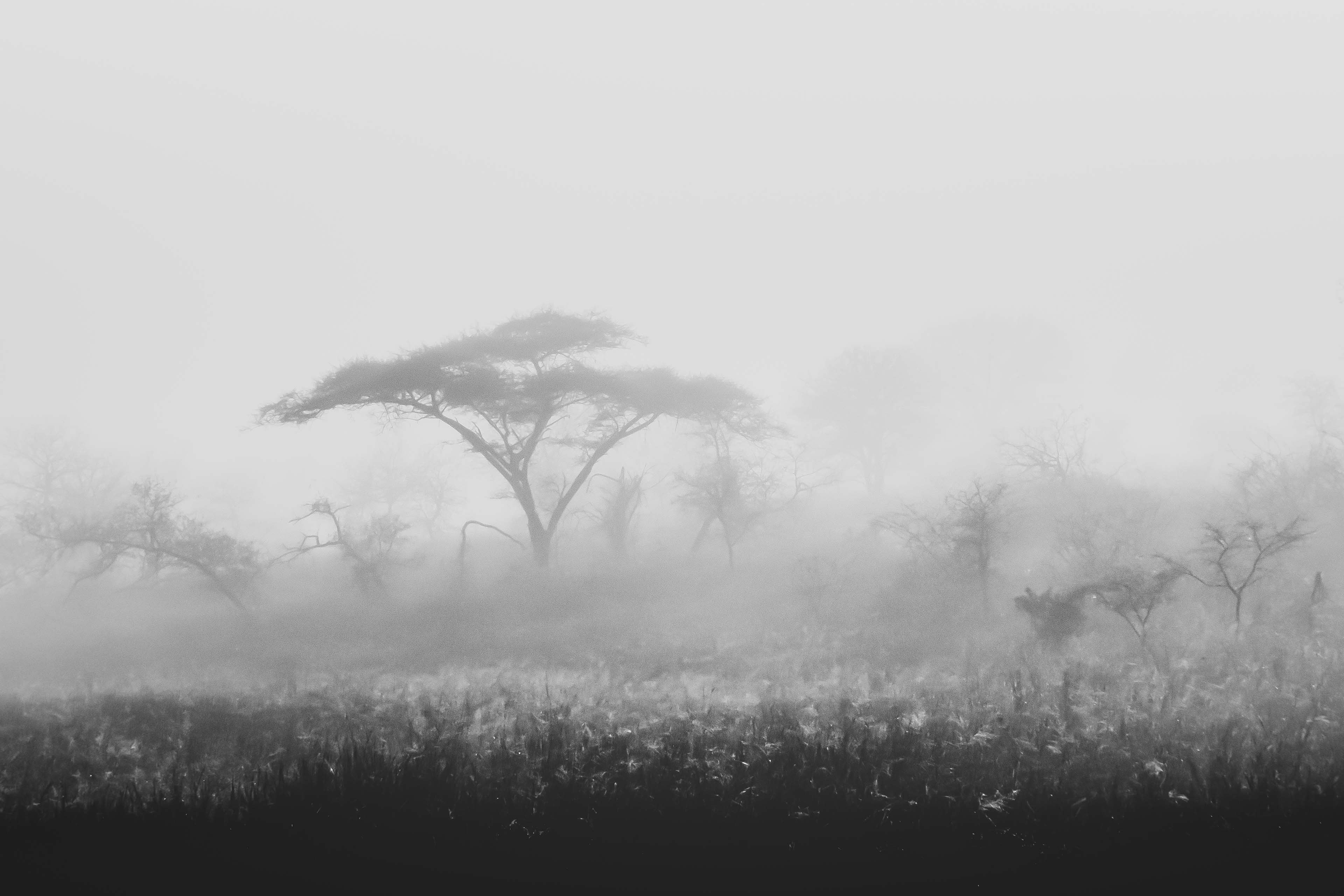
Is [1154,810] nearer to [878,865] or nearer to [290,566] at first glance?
[878,865]

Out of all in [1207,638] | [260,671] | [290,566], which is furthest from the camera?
[290,566]

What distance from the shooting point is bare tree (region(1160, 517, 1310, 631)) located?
12094mm

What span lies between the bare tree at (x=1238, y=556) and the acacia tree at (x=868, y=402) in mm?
24093

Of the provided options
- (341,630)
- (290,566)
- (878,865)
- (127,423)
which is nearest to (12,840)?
(878,865)

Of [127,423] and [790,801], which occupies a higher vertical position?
[127,423]

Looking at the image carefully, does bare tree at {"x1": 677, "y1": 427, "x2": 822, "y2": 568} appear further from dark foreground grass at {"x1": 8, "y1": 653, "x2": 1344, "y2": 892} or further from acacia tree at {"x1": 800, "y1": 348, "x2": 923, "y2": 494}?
acacia tree at {"x1": 800, "y1": 348, "x2": 923, "y2": 494}

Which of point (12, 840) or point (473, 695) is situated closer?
point (12, 840)

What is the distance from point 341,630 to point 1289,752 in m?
20.6

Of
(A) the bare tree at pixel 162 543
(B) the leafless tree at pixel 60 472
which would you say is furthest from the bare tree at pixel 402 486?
(A) the bare tree at pixel 162 543

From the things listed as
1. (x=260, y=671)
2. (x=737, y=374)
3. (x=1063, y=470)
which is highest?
(x=737, y=374)

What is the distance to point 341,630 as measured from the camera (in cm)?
2005

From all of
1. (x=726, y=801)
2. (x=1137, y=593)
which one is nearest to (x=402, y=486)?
(x=1137, y=593)

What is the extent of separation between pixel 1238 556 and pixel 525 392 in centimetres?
1945

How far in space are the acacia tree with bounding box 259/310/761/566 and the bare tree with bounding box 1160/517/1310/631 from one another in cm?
1389
